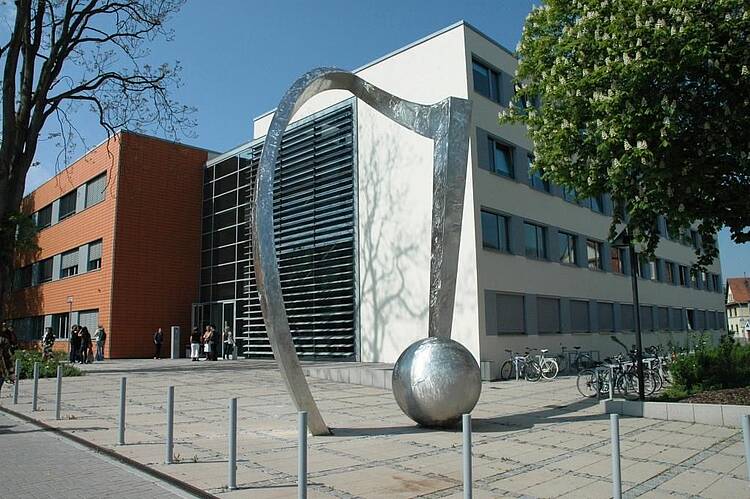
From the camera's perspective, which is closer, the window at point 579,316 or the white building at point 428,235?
the white building at point 428,235

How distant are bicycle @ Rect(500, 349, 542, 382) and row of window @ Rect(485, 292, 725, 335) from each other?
1.19m

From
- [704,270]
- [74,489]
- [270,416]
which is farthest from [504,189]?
[74,489]

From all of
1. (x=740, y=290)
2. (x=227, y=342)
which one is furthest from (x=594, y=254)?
(x=740, y=290)

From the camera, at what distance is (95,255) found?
3491cm

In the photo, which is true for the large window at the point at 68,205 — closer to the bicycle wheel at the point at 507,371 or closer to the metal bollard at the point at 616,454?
the bicycle wheel at the point at 507,371

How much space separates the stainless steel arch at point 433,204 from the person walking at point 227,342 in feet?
68.4

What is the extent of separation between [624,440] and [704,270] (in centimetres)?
566

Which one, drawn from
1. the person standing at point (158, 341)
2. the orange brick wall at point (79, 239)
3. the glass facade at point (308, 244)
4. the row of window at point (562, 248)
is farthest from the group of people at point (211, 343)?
the row of window at point (562, 248)

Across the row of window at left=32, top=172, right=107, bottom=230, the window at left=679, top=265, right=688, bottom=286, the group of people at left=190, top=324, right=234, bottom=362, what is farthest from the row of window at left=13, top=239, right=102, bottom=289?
the window at left=679, top=265, right=688, bottom=286

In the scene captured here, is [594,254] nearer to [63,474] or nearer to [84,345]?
[84,345]

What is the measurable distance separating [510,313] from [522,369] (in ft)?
8.37

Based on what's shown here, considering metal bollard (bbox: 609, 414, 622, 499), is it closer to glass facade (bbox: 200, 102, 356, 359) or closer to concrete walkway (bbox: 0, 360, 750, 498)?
concrete walkway (bbox: 0, 360, 750, 498)

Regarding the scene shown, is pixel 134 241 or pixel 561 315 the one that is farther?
pixel 134 241

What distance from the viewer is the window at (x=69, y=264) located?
37781mm
